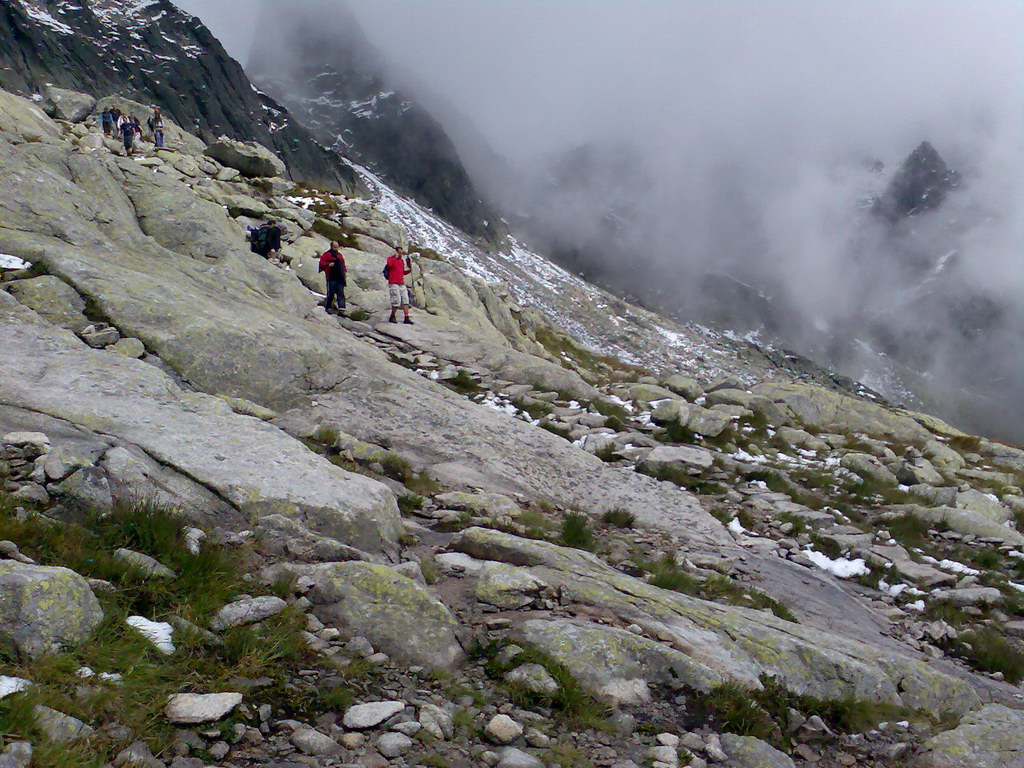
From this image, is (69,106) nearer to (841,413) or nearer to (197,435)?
(197,435)

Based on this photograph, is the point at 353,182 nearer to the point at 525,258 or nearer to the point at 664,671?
the point at 525,258

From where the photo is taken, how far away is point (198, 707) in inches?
132

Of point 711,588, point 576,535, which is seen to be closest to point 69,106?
point 576,535

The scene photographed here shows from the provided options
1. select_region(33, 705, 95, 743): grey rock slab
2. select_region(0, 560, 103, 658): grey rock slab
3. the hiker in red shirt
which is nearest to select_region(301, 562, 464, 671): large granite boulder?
select_region(0, 560, 103, 658): grey rock slab

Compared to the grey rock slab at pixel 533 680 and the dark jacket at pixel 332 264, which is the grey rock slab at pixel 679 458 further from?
the dark jacket at pixel 332 264

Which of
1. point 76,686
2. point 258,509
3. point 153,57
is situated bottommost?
point 258,509

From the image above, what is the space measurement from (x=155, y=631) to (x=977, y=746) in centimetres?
702

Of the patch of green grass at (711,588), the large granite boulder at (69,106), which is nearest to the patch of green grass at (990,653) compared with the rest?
the patch of green grass at (711,588)

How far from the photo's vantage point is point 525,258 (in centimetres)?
17512

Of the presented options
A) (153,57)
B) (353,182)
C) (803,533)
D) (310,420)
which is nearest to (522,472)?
(310,420)

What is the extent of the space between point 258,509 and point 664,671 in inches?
170

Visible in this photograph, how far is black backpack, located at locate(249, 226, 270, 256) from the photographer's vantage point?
23.9 meters

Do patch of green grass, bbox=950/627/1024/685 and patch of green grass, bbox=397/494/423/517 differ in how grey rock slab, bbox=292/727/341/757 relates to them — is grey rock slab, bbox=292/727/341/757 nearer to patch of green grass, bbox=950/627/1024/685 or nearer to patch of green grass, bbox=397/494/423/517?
patch of green grass, bbox=397/494/423/517

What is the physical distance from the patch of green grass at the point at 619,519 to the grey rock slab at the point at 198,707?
7.65m
